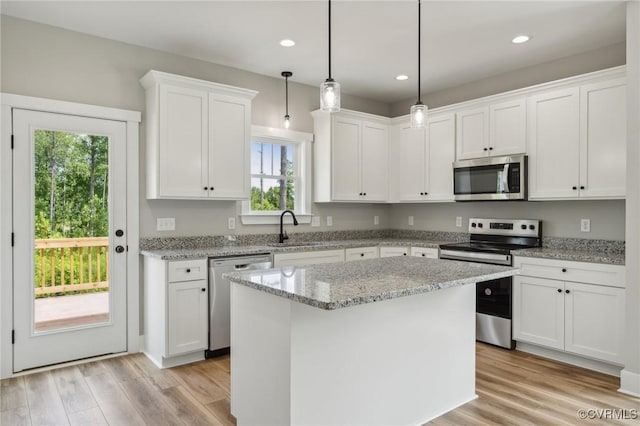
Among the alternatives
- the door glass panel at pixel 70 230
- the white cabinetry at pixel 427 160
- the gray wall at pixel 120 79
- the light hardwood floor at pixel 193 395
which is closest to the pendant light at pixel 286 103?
the gray wall at pixel 120 79

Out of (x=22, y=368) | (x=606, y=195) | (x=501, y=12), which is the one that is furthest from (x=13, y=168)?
(x=606, y=195)

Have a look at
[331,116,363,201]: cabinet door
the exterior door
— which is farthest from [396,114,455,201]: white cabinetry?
the exterior door

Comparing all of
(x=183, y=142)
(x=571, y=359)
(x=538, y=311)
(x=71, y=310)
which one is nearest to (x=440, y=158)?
(x=538, y=311)

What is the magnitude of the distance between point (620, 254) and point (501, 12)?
2179mm

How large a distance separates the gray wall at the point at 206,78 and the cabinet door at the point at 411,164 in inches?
14.6

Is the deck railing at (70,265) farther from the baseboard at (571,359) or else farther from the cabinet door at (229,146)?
the baseboard at (571,359)

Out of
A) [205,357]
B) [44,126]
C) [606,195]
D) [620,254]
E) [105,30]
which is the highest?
[105,30]

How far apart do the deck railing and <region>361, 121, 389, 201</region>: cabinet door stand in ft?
9.18

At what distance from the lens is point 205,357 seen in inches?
138

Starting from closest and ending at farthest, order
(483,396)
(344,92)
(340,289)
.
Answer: (340,289), (483,396), (344,92)

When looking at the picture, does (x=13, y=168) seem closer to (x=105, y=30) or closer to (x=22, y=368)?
(x=105, y=30)

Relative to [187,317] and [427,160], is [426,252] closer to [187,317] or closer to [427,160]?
[427,160]

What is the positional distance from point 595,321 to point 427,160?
7.42 ft

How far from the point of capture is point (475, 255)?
3873mm
